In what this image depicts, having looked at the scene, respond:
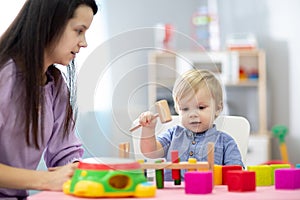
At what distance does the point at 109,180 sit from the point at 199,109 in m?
0.27

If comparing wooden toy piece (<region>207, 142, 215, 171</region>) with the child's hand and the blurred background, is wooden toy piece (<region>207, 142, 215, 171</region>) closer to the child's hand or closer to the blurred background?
the child's hand

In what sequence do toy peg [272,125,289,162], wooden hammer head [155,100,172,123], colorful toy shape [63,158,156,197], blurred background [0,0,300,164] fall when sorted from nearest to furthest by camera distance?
1. colorful toy shape [63,158,156,197]
2. wooden hammer head [155,100,172,123]
3. blurred background [0,0,300,164]
4. toy peg [272,125,289,162]

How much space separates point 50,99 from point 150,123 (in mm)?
309

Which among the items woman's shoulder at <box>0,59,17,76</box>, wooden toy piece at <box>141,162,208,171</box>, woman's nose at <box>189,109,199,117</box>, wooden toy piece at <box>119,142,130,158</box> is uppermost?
woman's shoulder at <box>0,59,17,76</box>

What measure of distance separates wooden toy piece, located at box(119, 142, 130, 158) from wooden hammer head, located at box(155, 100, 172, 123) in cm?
9

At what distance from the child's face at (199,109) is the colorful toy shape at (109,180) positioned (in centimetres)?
20

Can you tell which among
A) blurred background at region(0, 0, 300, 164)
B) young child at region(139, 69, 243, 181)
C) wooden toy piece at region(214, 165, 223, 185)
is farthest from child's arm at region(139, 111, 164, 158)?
blurred background at region(0, 0, 300, 164)

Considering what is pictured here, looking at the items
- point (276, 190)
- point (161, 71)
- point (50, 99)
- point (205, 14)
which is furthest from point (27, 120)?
point (205, 14)

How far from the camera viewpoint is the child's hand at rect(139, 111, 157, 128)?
1.28 meters

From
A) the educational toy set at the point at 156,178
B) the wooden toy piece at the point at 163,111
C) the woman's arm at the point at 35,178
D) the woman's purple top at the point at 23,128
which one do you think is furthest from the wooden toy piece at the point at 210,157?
the woman's purple top at the point at 23,128

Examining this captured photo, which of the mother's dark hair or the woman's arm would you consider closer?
the woman's arm

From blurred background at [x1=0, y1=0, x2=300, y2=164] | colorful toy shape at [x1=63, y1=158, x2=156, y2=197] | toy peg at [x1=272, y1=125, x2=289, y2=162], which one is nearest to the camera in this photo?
colorful toy shape at [x1=63, y1=158, x2=156, y2=197]

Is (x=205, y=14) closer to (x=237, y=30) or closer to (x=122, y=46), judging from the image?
(x=237, y=30)

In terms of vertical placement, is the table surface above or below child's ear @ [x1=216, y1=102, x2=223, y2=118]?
below
